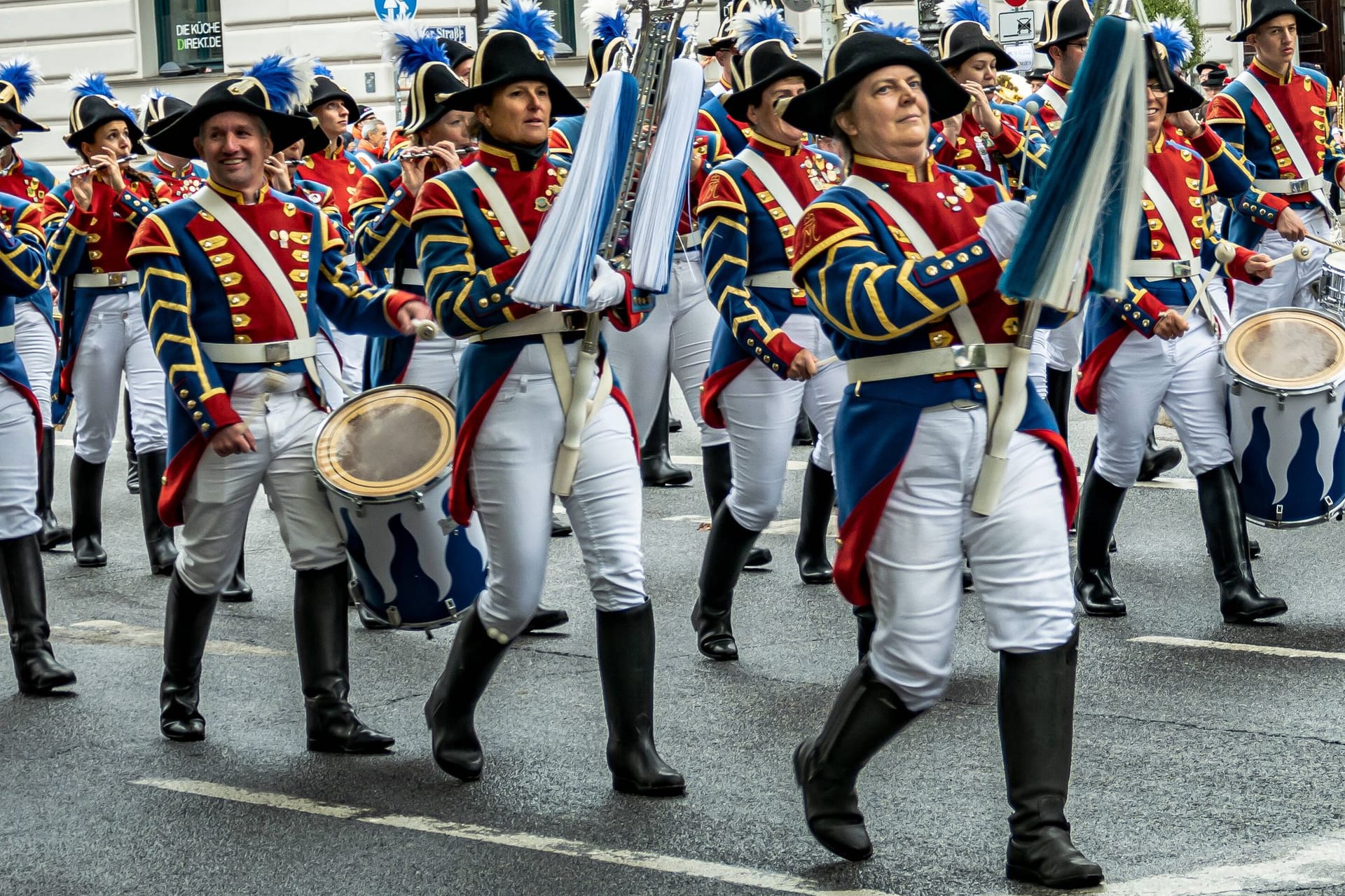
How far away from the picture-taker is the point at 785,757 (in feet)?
18.0

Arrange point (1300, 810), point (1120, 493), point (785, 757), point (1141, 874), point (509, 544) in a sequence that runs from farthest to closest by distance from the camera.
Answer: point (1120, 493)
point (785, 757)
point (509, 544)
point (1300, 810)
point (1141, 874)

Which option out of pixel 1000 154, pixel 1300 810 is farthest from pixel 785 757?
pixel 1000 154

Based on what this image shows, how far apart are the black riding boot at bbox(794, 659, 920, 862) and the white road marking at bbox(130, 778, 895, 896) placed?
0.14m

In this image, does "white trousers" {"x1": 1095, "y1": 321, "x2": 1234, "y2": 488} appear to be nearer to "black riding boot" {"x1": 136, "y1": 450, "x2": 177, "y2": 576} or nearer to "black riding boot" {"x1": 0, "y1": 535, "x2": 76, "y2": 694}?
"black riding boot" {"x1": 0, "y1": 535, "x2": 76, "y2": 694}

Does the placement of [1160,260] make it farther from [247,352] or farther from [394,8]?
[394,8]

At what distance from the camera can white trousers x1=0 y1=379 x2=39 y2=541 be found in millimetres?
6523

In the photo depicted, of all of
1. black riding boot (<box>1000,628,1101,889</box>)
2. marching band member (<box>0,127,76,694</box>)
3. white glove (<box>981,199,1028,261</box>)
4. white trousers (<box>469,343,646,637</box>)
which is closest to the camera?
white glove (<box>981,199,1028,261</box>)

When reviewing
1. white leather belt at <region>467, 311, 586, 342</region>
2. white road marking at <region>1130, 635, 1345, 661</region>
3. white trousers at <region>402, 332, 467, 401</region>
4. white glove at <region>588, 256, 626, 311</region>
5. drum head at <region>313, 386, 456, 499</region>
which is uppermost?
white glove at <region>588, 256, 626, 311</region>

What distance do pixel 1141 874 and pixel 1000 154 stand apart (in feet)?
15.8

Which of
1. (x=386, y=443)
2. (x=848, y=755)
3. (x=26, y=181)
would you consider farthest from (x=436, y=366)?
(x=848, y=755)

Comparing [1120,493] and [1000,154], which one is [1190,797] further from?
[1000,154]

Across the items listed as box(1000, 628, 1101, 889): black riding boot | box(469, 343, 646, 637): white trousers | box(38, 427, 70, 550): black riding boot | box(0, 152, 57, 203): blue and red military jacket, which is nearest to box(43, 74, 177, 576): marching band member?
box(38, 427, 70, 550): black riding boot

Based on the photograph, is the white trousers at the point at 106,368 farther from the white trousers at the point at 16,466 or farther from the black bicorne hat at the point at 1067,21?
the black bicorne hat at the point at 1067,21

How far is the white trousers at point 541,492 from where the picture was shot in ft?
16.8
